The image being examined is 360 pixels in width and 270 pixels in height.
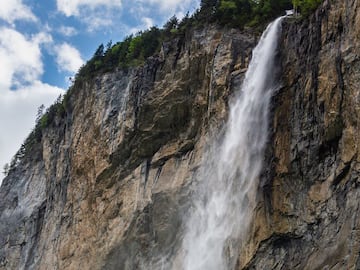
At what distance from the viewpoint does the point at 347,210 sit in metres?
18.5

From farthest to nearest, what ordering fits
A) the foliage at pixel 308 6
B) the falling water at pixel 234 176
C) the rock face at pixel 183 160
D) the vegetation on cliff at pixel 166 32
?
the vegetation on cliff at pixel 166 32 < the foliage at pixel 308 6 < the falling water at pixel 234 176 < the rock face at pixel 183 160

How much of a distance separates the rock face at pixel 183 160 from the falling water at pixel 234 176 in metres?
0.64

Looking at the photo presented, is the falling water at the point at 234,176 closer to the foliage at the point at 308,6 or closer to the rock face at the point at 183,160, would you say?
the rock face at the point at 183,160

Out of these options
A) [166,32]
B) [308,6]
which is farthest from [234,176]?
[166,32]

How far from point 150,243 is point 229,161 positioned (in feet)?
19.0

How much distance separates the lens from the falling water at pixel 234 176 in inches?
902

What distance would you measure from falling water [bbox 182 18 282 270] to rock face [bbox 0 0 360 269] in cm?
64

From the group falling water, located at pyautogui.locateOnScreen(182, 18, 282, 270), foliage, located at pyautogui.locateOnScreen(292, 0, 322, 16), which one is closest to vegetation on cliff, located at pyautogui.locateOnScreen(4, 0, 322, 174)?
foliage, located at pyautogui.locateOnScreen(292, 0, 322, 16)

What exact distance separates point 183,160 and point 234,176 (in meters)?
4.56

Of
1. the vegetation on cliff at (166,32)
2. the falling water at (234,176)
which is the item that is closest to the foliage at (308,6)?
the vegetation on cliff at (166,32)

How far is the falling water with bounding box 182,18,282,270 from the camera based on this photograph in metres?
22.9

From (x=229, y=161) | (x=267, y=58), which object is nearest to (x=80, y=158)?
(x=229, y=161)

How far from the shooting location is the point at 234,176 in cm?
2409

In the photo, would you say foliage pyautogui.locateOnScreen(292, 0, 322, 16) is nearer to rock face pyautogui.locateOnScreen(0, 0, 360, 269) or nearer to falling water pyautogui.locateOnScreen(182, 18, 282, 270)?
rock face pyautogui.locateOnScreen(0, 0, 360, 269)
